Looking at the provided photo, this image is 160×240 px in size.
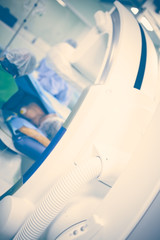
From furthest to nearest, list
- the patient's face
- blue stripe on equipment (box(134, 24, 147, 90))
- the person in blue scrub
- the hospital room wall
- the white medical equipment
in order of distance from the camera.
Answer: the hospital room wall < the patient's face < the person in blue scrub < blue stripe on equipment (box(134, 24, 147, 90)) < the white medical equipment

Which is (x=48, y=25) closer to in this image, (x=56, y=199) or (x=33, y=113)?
(x=33, y=113)

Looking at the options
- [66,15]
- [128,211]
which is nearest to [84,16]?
[66,15]

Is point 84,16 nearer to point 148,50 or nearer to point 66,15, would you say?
point 66,15

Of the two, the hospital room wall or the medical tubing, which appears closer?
the medical tubing

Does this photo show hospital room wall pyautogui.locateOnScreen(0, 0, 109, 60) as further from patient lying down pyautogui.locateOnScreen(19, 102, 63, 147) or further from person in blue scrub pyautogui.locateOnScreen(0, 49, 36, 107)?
patient lying down pyautogui.locateOnScreen(19, 102, 63, 147)

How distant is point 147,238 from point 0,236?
0.47 metres

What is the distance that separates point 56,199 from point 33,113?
3.22 ft

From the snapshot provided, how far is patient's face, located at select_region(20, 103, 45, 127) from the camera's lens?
4.51ft

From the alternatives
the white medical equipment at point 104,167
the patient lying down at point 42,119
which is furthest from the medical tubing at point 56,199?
the patient lying down at point 42,119

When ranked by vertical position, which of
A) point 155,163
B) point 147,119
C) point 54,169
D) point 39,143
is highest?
point 147,119

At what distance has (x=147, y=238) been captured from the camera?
0.44 metres

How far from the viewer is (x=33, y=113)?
1.40 meters

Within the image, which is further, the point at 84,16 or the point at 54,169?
the point at 84,16

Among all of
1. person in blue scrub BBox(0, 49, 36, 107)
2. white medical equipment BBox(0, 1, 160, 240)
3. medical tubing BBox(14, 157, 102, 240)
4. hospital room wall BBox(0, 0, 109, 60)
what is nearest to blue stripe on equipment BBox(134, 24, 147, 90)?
white medical equipment BBox(0, 1, 160, 240)
